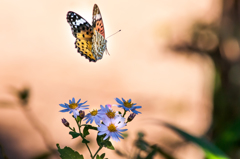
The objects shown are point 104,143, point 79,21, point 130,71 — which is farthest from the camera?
point 130,71

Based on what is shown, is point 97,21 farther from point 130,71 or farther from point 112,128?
point 130,71

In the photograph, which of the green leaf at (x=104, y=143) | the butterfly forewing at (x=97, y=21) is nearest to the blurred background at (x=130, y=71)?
the butterfly forewing at (x=97, y=21)

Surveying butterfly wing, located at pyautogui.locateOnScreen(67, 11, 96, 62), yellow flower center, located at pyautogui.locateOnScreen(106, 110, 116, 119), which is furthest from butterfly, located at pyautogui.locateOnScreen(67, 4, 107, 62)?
yellow flower center, located at pyautogui.locateOnScreen(106, 110, 116, 119)

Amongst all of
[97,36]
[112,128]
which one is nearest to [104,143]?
[112,128]

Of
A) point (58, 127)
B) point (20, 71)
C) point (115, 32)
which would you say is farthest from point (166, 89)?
point (20, 71)

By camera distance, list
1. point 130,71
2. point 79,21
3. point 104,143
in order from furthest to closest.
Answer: point 130,71
point 79,21
point 104,143

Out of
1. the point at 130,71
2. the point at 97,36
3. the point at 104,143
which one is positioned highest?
the point at 130,71
